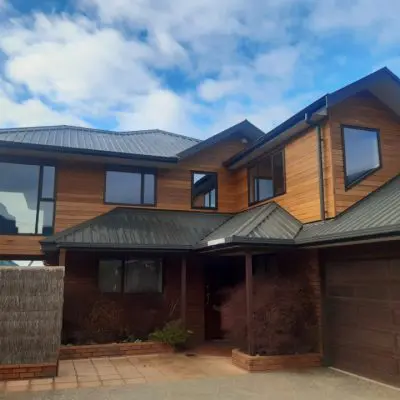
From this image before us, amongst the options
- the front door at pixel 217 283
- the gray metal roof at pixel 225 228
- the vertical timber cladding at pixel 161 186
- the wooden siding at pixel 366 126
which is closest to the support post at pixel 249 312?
the gray metal roof at pixel 225 228

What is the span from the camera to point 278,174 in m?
11.2

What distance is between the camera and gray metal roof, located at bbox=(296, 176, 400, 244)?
6.72 meters

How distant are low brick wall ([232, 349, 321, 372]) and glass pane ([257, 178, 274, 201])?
4.49 metres

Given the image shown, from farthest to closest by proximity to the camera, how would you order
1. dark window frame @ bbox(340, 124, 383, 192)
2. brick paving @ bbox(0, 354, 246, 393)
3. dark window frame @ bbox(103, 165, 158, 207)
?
dark window frame @ bbox(103, 165, 158, 207) → dark window frame @ bbox(340, 124, 383, 192) → brick paving @ bbox(0, 354, 246, 393)

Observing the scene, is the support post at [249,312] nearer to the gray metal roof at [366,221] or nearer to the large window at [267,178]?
the gray metal roof at [366,221]

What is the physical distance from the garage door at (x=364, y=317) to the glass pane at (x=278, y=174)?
286cm

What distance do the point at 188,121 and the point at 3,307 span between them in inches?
924

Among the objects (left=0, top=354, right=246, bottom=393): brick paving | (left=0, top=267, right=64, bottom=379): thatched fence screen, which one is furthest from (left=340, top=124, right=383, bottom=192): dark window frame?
(left=0, top=267, right=64, bottom=379): thatched fence screen

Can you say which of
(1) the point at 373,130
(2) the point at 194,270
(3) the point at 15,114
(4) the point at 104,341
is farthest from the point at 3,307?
(3) the point at 15,114

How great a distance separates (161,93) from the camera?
18.2m

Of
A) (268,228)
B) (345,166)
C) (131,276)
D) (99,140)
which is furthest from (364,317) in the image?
(99,140)

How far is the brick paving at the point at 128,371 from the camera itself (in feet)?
23.2

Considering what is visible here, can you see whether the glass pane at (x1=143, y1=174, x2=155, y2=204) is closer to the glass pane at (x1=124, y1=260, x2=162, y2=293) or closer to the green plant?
the glass pane at (x1=124, y1=260, x2=162, y2=293)

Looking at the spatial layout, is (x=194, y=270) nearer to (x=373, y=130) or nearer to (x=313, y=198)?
(x=313, y=198)
